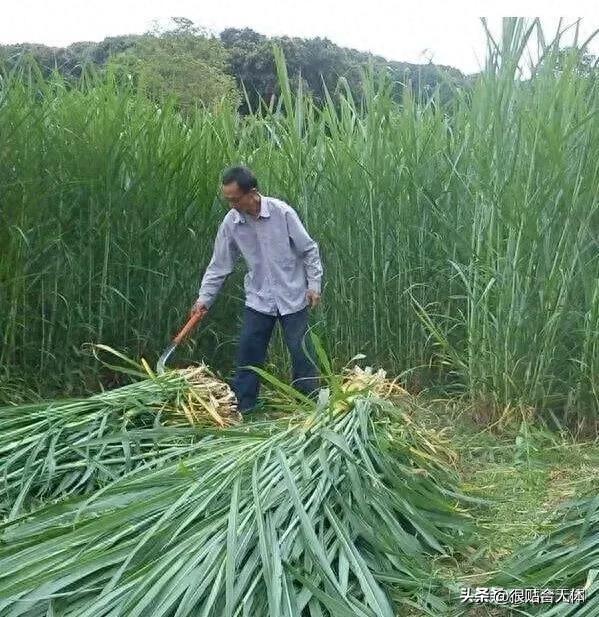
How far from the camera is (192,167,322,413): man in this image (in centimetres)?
359

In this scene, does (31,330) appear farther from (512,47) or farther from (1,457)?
(512,47)

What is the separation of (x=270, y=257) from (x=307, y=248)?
0.54 feet

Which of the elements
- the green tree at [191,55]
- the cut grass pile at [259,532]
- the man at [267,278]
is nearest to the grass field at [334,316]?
the cut grass pile at [259,532]

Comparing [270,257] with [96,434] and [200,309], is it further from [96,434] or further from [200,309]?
[96,434]

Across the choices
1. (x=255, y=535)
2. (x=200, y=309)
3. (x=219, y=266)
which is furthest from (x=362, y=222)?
(x=255, y=535)

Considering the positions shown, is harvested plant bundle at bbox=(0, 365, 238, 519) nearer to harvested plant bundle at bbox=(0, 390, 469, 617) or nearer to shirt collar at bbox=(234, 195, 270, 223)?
harvested plant bundle at bbox=(0, 390, 469, 617)

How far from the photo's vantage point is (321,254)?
13.4 ft

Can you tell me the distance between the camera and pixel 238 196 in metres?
3.42

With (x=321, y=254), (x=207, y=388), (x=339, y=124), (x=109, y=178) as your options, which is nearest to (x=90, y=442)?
(x=207, y=388)

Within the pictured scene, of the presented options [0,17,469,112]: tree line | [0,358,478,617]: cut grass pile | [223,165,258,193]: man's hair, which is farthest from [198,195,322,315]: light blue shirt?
[0,358,478,617]: cut grass pile

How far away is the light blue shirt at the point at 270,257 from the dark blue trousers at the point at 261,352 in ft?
0.17

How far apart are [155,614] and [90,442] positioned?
3.46ft

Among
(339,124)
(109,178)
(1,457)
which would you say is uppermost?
(339,124)

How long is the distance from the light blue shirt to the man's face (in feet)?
0.26
